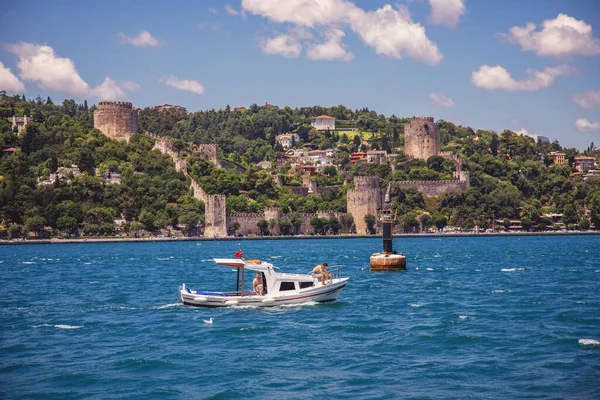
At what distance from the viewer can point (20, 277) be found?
46.3 meters

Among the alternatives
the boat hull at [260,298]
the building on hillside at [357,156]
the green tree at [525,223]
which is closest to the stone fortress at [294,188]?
the green tree at [525,223]

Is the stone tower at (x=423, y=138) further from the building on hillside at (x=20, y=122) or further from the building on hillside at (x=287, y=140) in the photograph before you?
the building on hillside at (x=20, y=122)

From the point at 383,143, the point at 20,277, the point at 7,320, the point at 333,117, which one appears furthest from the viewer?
the point at 333,117

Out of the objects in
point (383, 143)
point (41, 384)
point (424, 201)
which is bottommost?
point (41, 384)

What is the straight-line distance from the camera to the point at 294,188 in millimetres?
124188

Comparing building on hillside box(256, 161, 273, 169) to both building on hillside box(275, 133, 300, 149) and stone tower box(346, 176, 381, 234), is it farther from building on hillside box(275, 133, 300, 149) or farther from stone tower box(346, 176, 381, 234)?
stone tower box(346, 176, 381, 234)

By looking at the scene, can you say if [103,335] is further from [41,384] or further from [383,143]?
[383,143]

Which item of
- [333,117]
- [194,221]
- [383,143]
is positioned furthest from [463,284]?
[333,117]

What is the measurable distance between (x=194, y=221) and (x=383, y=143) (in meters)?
61.1

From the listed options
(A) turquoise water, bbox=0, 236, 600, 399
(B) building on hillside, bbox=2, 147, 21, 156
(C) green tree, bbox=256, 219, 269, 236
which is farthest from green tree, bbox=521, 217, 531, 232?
(A) turquoise water, bbox=0, 236, 600, 399

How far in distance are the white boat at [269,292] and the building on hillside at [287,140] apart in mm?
147676

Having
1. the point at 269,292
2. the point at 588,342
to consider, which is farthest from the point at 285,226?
the point at 588,342

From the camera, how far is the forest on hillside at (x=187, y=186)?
10094 cm

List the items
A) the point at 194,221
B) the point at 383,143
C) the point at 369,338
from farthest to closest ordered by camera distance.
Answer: the point at 383,143 < the point at 194,221 < the point at 369,338
